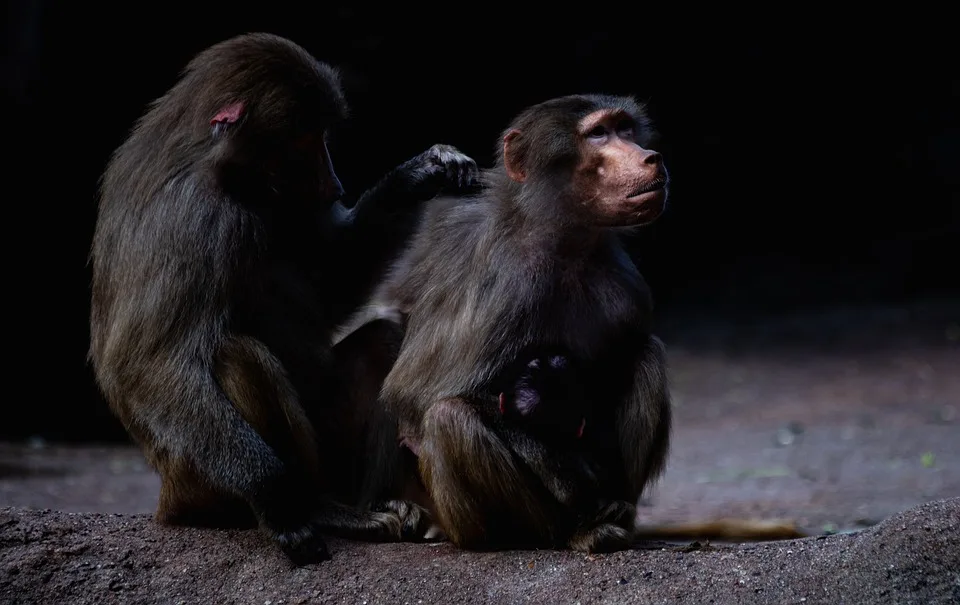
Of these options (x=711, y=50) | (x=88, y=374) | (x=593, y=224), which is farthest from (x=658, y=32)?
(x=593, y=224)

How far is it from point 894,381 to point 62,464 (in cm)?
701

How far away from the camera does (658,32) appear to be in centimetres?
1286

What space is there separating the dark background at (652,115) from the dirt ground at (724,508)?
3.59 feet

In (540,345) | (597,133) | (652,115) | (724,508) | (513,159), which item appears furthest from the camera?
(652,115)

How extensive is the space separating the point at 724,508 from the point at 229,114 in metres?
4.34

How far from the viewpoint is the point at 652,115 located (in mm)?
13008

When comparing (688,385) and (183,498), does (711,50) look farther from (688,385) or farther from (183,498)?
(183,498)

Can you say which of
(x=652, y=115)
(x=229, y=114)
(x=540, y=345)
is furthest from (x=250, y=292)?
(x=652, y=115)

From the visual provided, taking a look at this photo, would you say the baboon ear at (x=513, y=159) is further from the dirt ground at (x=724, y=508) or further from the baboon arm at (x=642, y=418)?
the dirt ground at (x=724, y=508)

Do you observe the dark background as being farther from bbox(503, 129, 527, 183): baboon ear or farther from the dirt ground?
bbox(503, 129, 527, 183): baboon ear

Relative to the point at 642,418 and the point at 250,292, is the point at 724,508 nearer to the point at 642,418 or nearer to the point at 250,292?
the point at 642,418

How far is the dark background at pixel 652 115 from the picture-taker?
1031 centimetres

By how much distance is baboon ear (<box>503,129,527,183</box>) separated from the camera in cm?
412

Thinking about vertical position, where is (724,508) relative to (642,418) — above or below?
below
